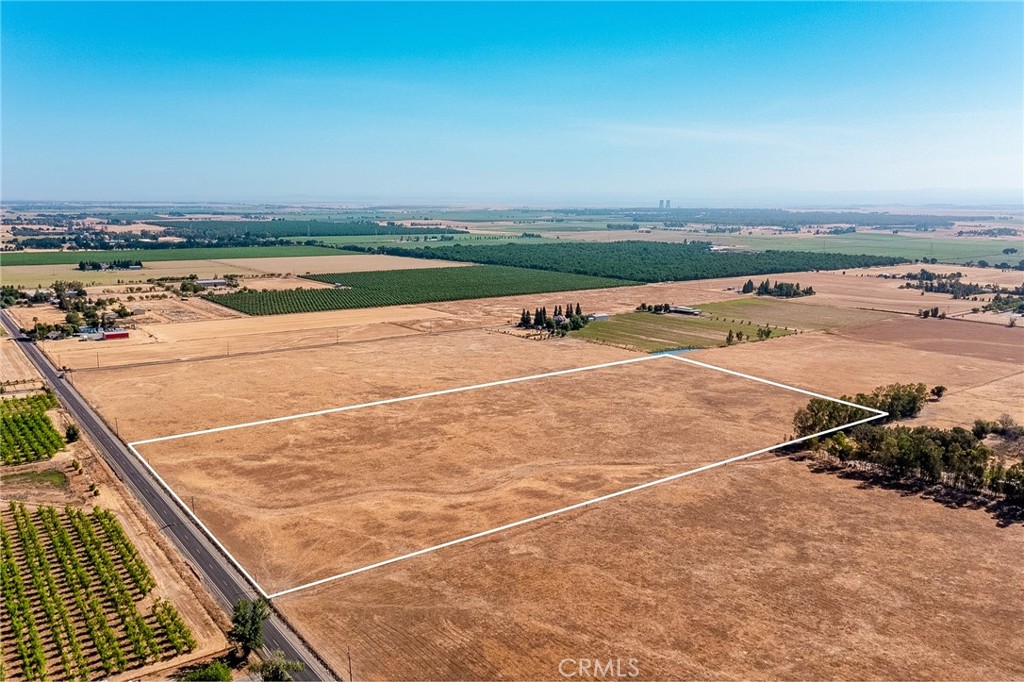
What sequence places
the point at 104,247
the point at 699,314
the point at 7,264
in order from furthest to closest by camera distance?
the point at 104,247, the point at 7,264, the point at 699,314

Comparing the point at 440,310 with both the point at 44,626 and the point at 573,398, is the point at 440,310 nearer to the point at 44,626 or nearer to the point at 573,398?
the point at 573,398

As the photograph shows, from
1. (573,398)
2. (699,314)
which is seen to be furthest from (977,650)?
(699,314)

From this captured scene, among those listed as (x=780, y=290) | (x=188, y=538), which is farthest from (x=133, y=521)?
(x=780, y=290)

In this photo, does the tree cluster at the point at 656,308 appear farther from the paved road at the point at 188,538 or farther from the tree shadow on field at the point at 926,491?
the paved road at the point at 188,538

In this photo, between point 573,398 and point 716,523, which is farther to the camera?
point 573,398

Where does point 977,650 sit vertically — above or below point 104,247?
below

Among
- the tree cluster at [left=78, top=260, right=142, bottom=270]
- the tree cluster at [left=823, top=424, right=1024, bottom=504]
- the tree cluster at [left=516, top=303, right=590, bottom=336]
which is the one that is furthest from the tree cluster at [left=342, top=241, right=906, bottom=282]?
the tree cluster at [left=823, top=424, right=1024, bottom=504]

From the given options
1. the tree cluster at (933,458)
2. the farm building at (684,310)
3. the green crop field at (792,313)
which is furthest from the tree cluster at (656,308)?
the tree cluster at (933,458)
